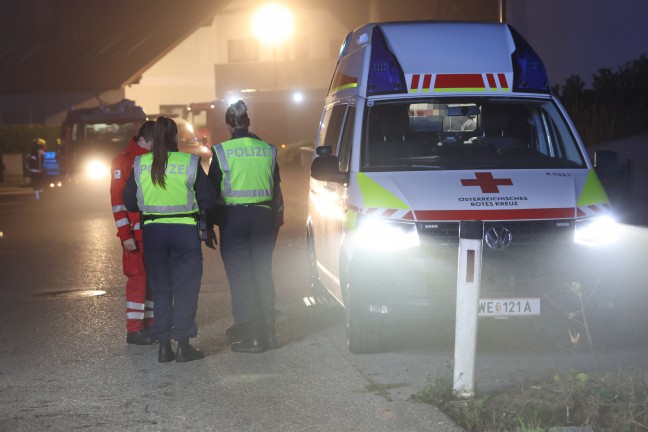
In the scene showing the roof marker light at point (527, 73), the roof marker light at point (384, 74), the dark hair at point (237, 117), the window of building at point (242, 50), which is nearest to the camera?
the dark hair at point (237, 117)

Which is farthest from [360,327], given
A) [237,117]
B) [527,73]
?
[527,73]

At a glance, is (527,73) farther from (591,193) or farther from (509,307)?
(509,307)

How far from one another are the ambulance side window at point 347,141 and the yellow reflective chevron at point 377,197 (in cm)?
57

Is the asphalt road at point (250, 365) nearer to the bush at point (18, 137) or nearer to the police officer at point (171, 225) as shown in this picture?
the police officer at point (171, 225)

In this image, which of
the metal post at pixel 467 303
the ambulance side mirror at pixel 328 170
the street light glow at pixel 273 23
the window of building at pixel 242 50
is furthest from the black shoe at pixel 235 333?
the window of building at pixel 242 50

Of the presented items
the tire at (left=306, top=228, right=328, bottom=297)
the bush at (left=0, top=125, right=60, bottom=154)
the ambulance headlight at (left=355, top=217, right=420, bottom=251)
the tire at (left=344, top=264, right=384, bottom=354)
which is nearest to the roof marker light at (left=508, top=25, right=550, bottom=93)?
the ambulance headlight at (left=355, top=217, right=420, bottom=251)

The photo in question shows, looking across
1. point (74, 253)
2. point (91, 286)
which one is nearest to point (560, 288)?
point (91, 286)

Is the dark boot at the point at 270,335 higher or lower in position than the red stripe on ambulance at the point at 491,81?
lower

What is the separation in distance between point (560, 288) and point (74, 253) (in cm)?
884

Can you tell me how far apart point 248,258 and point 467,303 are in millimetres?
2276

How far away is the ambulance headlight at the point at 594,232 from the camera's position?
796 centimetres

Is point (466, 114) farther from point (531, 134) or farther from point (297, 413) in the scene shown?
point (297, 413)

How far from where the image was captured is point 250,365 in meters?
8.09

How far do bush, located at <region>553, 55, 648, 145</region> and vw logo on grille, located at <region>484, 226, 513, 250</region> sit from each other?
9.35 metres
